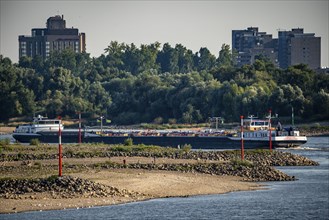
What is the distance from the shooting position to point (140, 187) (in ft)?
216

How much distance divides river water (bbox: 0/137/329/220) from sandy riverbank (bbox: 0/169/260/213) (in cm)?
102

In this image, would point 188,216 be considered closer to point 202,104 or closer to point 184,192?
point 184,192

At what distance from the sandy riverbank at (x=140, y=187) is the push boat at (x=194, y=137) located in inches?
1486

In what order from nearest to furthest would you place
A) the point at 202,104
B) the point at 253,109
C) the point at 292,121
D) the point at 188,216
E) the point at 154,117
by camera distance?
the point at 188,216
the point at 292,121
the point at 253,109
the point at 202,104
the point at 154,117

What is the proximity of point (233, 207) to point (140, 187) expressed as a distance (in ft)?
25.0

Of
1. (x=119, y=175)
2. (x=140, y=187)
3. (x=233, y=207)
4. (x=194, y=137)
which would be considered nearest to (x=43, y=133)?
(x=194, y=137)

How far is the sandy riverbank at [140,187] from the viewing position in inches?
2295

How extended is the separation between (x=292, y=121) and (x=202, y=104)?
103 ft

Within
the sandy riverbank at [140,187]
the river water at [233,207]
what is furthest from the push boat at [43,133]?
the river water at [233,207]

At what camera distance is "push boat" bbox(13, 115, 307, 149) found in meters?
118

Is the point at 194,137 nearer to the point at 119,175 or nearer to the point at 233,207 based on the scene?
the point at 119,175

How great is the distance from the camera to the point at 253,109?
169000mm

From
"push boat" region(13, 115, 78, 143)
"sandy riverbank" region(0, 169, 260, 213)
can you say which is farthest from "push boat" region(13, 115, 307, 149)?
"sandy riverbank" region(0, 169, 260, 213)

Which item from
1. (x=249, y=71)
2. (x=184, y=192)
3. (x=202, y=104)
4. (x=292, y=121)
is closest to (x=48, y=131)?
(x=292, y=121)
